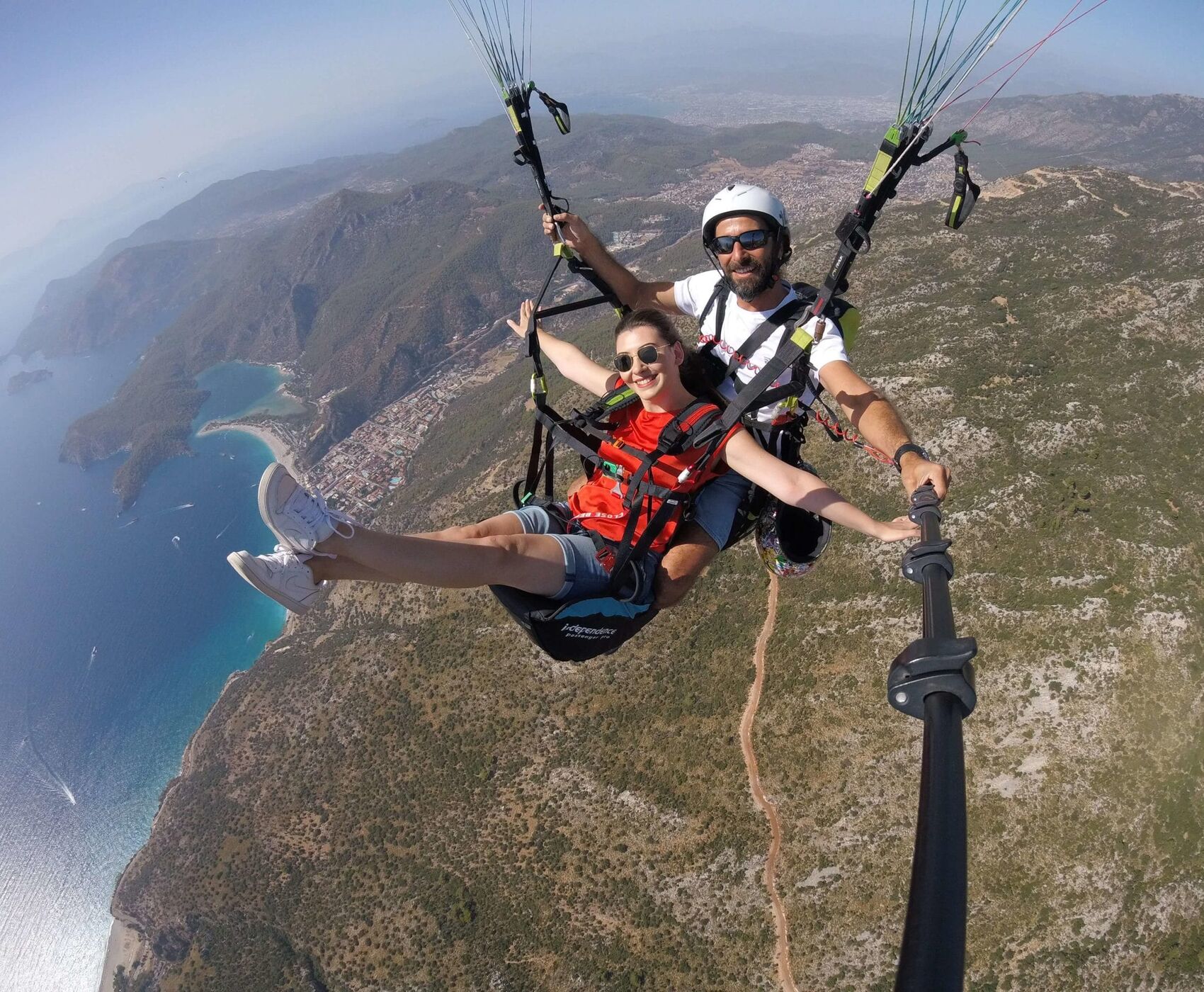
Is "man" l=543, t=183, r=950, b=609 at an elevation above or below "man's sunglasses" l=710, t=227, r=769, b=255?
below

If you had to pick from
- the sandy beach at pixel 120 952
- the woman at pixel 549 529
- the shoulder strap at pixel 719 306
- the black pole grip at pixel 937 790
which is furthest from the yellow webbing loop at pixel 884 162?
the sandy beach at pixel 120 952

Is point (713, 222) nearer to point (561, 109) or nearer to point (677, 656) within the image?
point (561, 109)

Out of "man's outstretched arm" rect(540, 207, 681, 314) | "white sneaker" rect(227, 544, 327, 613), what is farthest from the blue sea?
"man's outstretched arm" rect(540, 207, 681, 314)

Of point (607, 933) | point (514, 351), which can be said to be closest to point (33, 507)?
point (514, 351)

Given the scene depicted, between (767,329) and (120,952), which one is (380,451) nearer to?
(120,952)

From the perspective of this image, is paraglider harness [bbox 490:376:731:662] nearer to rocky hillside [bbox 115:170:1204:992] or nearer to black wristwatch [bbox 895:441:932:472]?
black wristwatch [bbox 895:441:932:472]

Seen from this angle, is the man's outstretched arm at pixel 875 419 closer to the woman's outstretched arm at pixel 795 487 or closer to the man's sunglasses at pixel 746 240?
the woman's outstretched arm at pixel 795 487
